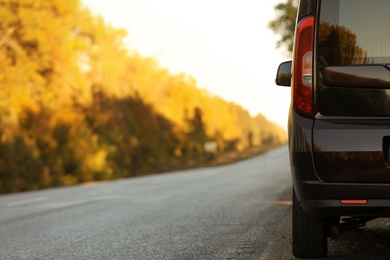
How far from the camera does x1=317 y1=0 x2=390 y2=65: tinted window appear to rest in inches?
153

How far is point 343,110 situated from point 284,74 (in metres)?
0.81

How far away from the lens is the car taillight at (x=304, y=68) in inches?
161

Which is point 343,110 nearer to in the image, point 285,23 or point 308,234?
point 308,234

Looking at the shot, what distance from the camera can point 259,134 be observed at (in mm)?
179250

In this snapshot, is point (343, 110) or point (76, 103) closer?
point (343, 110)

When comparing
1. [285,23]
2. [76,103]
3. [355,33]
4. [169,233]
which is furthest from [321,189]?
[76,103]

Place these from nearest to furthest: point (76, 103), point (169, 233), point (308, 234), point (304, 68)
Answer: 1. point (304, 68)
2. point (308, 234)
3. point (169, 233)
4. point (76, 103)

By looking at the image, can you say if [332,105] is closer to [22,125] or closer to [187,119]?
[22,125]

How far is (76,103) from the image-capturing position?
38.8m

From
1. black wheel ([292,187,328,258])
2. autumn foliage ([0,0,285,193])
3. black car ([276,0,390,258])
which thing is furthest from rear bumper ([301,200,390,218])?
autumn foliage ([0,0,285,193])

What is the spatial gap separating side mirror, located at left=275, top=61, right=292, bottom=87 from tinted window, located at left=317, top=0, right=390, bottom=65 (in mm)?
625

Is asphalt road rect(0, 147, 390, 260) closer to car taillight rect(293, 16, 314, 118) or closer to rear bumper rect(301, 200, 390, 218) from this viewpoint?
rear bumper rect(301, 200, 390, 218)

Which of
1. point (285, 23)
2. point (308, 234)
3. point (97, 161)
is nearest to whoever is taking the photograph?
point (308, 234)

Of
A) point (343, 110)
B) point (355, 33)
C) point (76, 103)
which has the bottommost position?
point (343, 110)
